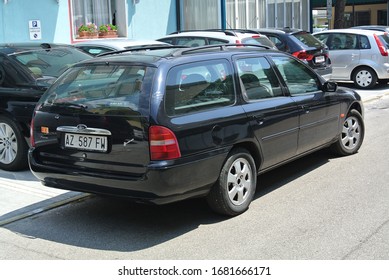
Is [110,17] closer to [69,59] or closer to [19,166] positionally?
[69,59]

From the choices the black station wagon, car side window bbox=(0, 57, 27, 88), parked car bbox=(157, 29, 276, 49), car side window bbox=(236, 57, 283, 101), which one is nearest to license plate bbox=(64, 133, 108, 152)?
the black station wagon

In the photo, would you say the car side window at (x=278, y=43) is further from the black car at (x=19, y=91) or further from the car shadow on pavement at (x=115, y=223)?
the car shadow on pavement at (x=115, y=223)

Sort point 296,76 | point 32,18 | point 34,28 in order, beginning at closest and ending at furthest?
1. point 296,76
2. point 34,28
3. point 32,18

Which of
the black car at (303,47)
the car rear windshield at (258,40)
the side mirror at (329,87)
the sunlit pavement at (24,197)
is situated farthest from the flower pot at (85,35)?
the side mirror at (329,87)

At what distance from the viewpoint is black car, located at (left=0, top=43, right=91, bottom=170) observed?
676cm

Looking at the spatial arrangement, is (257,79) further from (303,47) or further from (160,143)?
(303,47)

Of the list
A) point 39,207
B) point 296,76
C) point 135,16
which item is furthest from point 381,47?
point 39,207

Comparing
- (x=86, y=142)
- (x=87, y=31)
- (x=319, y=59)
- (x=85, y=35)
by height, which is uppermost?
(x=87, y=31)

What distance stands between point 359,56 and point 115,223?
11.4 m

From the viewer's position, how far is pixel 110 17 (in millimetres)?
15383

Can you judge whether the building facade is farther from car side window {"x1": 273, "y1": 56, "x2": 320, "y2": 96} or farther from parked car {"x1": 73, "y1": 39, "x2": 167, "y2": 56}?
car side window {"x1": 273, "y1": 56, "x2": 320, "y2": 96}

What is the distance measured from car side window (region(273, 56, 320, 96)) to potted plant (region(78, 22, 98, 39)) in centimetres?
869

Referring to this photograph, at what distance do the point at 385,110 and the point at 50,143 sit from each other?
349 inches

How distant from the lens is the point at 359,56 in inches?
586
